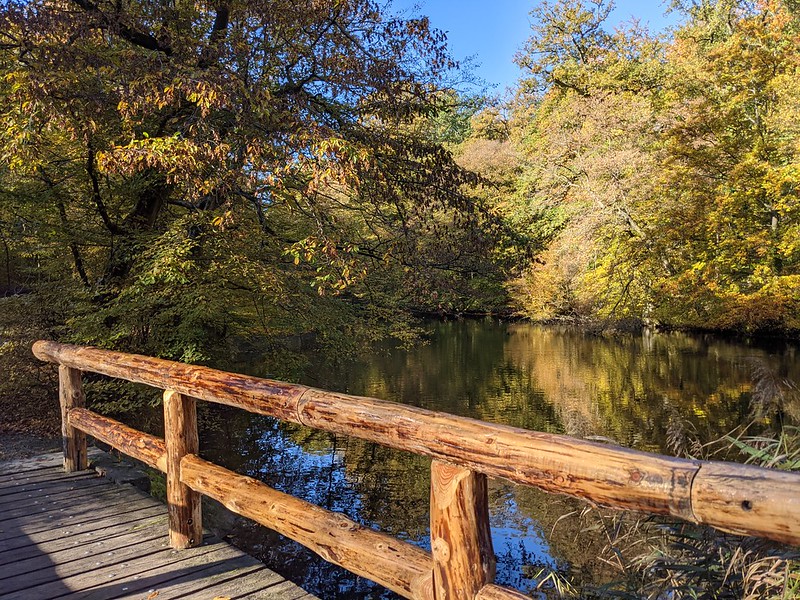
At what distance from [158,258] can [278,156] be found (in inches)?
60.9

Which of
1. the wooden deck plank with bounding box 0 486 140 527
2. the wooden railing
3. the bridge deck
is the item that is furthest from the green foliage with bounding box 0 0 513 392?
the wooden railing

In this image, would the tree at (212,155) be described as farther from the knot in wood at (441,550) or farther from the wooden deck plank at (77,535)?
the knot in wood at (441,550)

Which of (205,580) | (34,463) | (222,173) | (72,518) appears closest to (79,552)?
(72,518)

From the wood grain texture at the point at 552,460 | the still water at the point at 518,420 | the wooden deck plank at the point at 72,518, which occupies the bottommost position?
the still water at the point at 518,420

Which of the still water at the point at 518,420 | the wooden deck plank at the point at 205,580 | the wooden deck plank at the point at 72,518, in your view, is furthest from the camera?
the still water at the point at 518,420

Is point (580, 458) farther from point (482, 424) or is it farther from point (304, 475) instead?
point (304, 475)

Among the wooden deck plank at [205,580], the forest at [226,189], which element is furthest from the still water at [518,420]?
the wooden deck plank at [205,580]

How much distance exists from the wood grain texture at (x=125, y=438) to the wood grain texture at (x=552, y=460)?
0.97m

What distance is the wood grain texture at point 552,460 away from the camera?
4.32 ft

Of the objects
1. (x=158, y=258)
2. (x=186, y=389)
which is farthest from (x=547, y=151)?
(x=186, y=389)

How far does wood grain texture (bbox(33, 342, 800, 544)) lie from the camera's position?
51.9 inches

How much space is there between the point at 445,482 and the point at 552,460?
1.32ft

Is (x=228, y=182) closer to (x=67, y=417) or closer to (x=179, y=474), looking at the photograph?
(x=67, y=417)

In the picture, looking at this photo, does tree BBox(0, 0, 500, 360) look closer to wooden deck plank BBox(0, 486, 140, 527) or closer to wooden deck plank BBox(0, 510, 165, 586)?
wooden deck plank BBox(0, 486, 140, 527)
